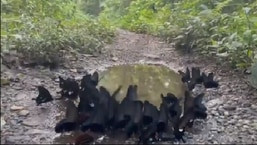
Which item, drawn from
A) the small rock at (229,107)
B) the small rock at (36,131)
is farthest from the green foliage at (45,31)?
the small rock at (229,107)

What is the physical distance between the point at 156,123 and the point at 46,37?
2446mm

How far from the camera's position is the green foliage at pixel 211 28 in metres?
5.34

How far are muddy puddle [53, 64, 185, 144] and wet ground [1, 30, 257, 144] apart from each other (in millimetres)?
292

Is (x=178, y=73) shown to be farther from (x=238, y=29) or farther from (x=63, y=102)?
(x=63, y=102)

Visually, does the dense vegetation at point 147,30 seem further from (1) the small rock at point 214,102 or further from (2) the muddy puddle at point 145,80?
(1) the small rock at point 214,102

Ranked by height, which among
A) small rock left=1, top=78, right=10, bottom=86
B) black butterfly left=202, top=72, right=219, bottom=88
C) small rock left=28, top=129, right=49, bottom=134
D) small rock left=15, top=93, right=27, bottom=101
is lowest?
small rock left=28, top=129, right=49, bottom=134

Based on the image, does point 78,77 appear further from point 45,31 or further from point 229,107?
point 229,107

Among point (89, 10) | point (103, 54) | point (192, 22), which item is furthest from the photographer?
point (89, 10)

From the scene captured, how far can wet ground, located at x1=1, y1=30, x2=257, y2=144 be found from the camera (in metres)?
3.47

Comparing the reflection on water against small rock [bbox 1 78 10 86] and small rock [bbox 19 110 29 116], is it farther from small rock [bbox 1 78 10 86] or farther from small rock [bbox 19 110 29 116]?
small rock [bbox 1 78 10 86]

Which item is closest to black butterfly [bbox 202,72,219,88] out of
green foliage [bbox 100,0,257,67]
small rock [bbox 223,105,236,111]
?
green foliage [bbox 100,0,257,67]

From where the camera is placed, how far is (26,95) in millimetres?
4152

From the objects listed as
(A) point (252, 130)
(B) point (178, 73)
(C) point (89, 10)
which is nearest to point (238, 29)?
(B) point (178, 73)

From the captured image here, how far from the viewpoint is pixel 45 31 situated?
213 inches
